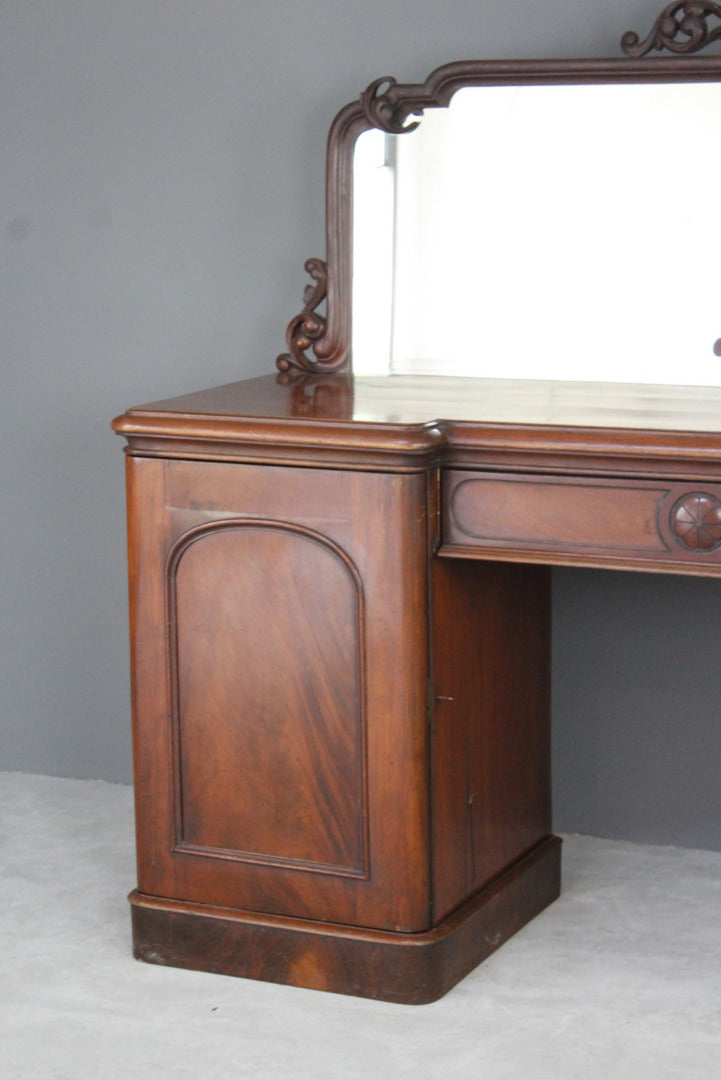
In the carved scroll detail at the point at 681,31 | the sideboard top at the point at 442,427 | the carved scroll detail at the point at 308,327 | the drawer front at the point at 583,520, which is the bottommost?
the drawer front at the point at 583,520

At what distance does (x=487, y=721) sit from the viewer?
101 inches

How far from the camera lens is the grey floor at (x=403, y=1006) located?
7.22ft

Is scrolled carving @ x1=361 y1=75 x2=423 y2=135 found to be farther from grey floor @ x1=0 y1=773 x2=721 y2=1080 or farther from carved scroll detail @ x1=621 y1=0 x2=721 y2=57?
grey floor @ x1=0 y1=773 x2=721 y2=1080

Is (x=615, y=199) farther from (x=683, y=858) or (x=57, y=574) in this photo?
(x=57, y=574)

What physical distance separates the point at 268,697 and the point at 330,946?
401 mm

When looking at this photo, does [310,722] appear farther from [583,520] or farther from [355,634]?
[583,520]

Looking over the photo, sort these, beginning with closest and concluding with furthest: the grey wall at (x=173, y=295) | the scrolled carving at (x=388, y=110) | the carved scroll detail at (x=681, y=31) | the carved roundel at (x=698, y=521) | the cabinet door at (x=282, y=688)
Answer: the carved roundel at (x=698, y=521) < the cabinet door at (x=282, y=688) < the carved scroll detail at (x=681, y=31) < the scrolled carving at (x=388, y=110) < the grey wall at (x=173, y=295)

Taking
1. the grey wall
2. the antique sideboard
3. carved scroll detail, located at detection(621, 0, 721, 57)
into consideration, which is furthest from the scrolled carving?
the antique sideboard

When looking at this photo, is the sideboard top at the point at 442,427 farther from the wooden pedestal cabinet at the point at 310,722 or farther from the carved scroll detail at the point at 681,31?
the carved scroll detail at the point at 681,31

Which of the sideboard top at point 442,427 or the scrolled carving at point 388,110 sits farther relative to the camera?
the scrolled carving at point 388,110

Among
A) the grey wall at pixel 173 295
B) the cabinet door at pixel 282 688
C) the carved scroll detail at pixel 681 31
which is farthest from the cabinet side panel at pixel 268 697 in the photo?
the carved scroll detail at pixel 681 31

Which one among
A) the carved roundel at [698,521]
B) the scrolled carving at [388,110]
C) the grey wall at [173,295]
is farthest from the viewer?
the grey wall at [173,295]

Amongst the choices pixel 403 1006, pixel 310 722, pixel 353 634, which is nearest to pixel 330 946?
pixel 403 1006

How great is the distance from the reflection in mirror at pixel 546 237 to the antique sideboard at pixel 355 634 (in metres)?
0.15
